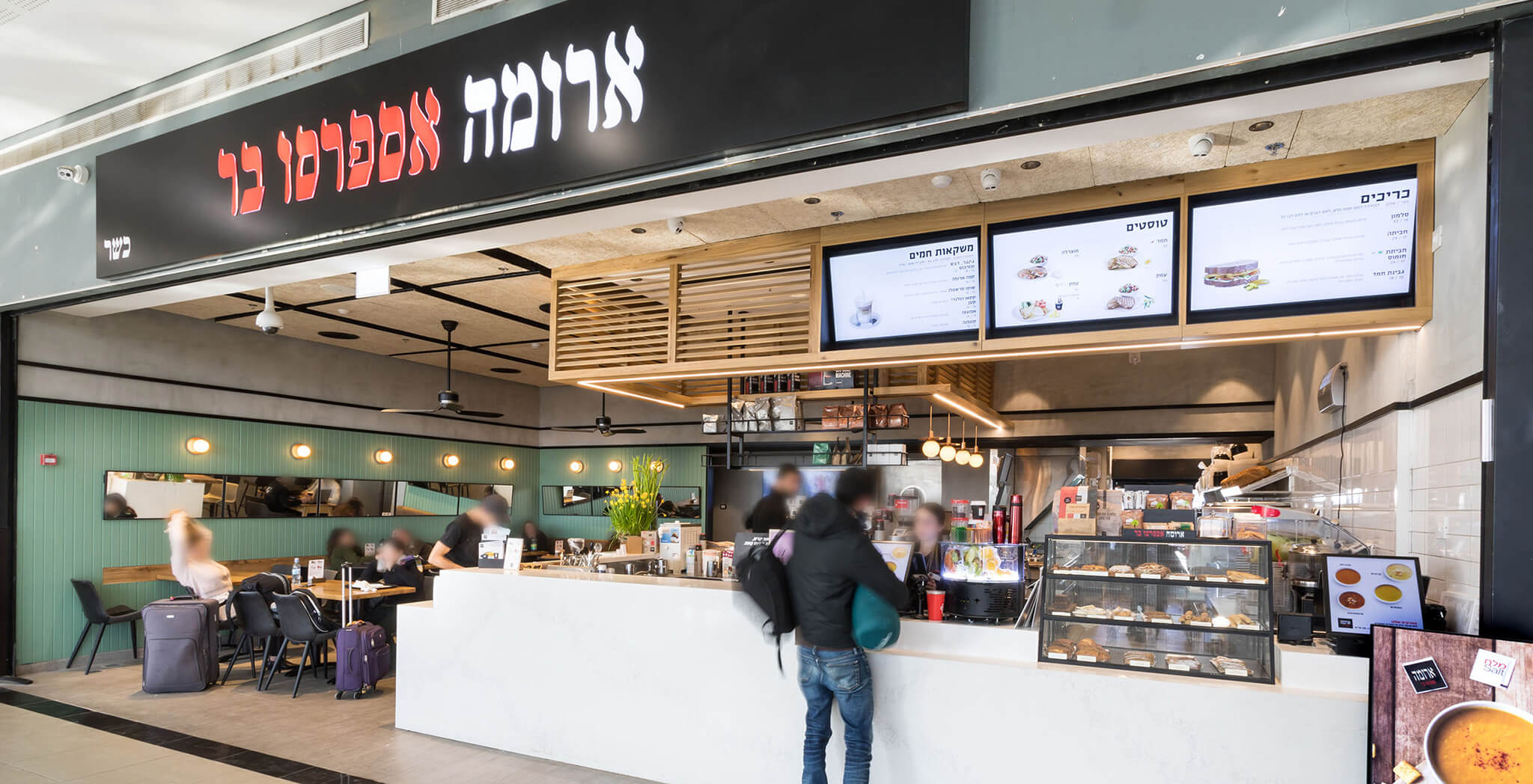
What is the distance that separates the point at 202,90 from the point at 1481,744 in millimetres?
7477

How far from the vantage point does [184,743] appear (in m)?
5.23

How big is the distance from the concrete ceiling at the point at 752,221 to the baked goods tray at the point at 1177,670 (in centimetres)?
216

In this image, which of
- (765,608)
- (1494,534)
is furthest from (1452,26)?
(765,608)

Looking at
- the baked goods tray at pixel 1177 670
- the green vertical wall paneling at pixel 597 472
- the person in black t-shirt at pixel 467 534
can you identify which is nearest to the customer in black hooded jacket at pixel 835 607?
the baked goods tray at pixel 1177 670

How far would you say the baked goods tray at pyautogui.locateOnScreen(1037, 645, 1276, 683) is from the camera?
3383mm

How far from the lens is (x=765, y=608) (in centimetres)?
393

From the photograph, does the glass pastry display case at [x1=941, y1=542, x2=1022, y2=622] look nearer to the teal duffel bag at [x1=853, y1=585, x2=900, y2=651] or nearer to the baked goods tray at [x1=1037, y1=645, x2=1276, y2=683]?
the baked goods tray at [x1=1037, y1=645, x2=1276, y2=683]

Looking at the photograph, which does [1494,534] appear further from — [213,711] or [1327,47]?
[213,711]

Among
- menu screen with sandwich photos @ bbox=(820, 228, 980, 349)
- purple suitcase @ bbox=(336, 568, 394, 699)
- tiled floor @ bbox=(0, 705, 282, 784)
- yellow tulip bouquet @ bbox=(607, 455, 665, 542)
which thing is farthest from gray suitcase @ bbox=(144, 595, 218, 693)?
menu screen with sandwich photos @ bbox=(820, 228, 980, 349)

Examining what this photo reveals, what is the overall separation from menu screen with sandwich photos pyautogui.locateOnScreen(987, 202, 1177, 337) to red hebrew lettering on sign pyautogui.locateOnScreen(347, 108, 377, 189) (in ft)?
11.6

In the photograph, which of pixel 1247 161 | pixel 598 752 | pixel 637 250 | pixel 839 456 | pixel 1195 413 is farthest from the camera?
pixel 1195 413

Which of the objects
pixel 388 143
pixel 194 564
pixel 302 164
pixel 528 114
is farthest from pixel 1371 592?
pixel 194 564

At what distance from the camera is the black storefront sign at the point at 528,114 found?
3357mm

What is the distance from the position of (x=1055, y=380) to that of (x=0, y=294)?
10436mm
